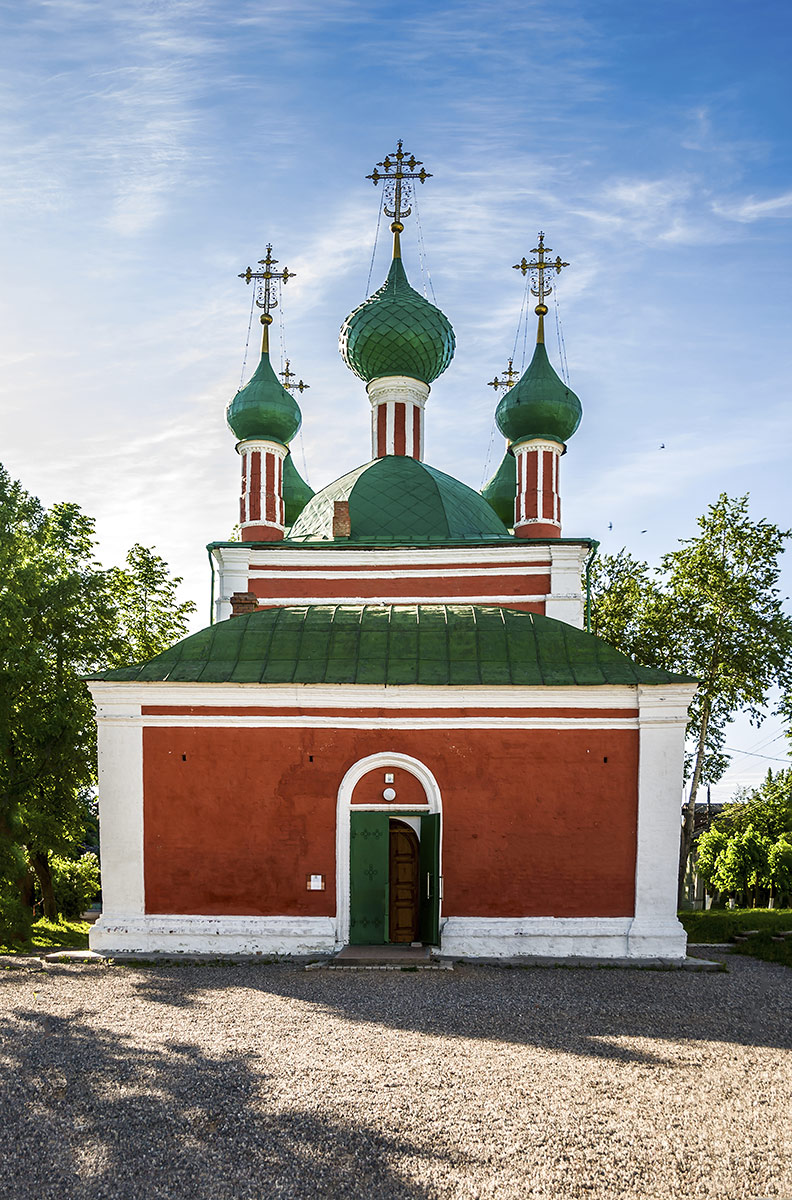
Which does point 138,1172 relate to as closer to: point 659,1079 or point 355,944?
point 659,1079

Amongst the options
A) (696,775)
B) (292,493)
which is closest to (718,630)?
(696,775)

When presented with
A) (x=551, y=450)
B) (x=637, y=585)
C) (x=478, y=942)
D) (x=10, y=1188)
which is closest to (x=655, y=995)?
(x=478, y=942)

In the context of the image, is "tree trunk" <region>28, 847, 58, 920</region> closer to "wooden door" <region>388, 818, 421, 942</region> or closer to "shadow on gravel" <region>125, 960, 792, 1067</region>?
"shadow on gravel" <region>125, 960, 792, 1067</region>

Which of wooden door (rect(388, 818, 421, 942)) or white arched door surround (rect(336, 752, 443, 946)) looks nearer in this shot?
white arched door surround (rect(336, 752, 443, 946))

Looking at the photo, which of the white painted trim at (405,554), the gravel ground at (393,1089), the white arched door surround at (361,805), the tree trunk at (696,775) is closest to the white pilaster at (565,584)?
the white painted trim at (405,554)

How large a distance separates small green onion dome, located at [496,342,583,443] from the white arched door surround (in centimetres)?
898

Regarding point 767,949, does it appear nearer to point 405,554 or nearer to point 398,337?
point 405,554

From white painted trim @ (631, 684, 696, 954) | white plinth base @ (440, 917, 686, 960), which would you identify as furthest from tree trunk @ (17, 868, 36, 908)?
white painted trim @ (631, 684, 696, 954)

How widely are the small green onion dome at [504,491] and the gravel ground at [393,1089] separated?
14.1 m

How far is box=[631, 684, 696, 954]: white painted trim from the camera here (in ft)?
33.7

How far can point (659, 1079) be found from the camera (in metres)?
A: 6.04

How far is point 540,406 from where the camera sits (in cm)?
1733

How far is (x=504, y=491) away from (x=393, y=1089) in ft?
56.6

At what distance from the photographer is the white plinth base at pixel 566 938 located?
400 inches
